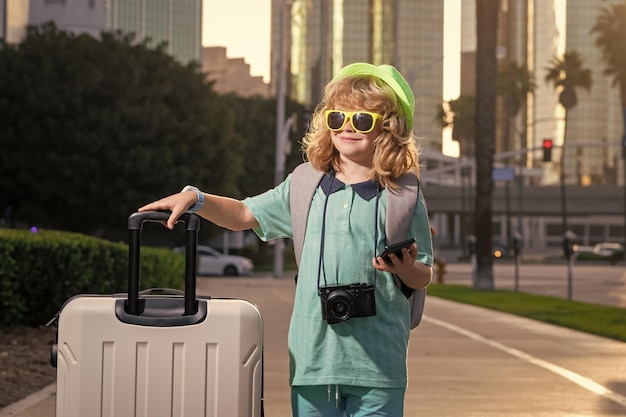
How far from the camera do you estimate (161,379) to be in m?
4.41

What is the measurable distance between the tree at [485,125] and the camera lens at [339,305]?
108 ft

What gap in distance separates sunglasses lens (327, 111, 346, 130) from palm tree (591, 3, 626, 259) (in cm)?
9626

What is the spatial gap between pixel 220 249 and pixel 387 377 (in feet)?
264

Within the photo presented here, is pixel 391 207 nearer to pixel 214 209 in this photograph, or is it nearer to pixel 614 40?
pixel 214 209

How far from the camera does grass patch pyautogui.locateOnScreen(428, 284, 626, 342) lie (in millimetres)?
20531

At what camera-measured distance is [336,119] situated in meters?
4.82

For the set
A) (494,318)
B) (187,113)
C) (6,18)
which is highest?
(6,18)

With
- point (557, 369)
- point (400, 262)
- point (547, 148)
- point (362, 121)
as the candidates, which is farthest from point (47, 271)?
point (547, 148)

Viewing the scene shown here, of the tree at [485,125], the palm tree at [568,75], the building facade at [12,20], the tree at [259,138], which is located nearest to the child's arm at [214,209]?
the tree at [485,125]

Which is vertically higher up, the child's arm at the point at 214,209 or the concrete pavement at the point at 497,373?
the child's arm at the point at 214,209

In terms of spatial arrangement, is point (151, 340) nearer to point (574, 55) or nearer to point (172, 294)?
point (172, 294)

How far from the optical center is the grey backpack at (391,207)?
4719 millimetres

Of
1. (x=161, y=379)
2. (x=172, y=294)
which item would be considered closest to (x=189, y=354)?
(x=161, y=379)

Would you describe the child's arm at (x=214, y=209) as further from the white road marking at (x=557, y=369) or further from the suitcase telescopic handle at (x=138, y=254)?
the white road marking at (x=557, y=369)
